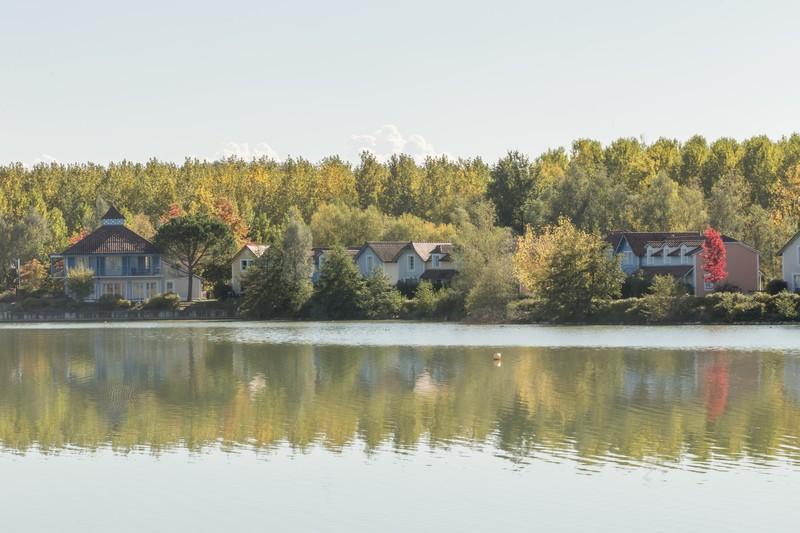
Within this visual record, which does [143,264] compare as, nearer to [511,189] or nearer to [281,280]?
[281,280]

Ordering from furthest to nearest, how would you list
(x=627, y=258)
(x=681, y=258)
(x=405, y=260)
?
(x=405, y=260) → (x=627, y=258) → (x=681, y=258)

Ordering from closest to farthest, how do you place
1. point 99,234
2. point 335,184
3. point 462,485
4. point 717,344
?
point 462,485 < point 717,344 < point 99,234 < point 335,184

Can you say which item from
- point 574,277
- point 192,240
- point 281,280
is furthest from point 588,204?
point 574,277

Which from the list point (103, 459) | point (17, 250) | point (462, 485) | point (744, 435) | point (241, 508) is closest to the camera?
point (241, 508)

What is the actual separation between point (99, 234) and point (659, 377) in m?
92.9

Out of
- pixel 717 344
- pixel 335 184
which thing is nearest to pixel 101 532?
pixel 717 344

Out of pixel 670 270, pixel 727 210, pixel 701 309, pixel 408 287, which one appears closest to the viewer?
pixel 701 309

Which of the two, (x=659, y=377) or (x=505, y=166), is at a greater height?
(x=505, y=166)

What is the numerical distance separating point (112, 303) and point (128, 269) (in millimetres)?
6173

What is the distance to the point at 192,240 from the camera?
122875 mm

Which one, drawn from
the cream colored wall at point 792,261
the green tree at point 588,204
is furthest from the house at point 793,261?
the green tree at point 588,204

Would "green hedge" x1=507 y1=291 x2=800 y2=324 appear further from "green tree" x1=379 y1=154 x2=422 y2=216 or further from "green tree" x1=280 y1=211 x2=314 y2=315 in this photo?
"green tree" x1=379 y1=154 x2=422 y2=216

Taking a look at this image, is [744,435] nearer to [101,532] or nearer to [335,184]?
[101,532]

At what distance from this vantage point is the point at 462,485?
25.3 m
